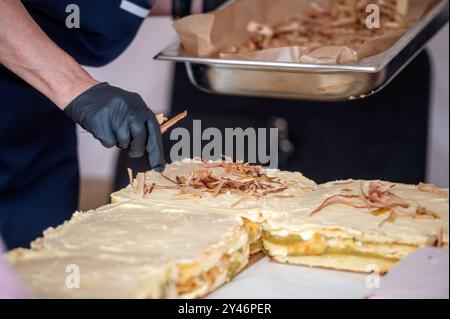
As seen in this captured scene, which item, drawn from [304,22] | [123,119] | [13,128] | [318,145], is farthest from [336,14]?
[123,119]

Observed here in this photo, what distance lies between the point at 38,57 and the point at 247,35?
100cm

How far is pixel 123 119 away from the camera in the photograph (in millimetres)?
1488

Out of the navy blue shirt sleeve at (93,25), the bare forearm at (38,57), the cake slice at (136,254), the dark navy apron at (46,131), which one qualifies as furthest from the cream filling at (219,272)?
the navy blue shirt sleeve at (93,25)

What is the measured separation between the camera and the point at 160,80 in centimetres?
326

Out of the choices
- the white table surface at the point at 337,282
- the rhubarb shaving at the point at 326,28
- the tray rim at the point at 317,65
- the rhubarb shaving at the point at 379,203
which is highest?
the rhubarb shaving at the point at 326,28

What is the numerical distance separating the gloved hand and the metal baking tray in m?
0.47

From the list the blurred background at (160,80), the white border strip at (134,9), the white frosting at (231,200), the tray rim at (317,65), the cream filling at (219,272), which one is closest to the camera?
the cream filling at (219,272)

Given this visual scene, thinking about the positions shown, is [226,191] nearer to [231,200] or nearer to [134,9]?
[231,200]

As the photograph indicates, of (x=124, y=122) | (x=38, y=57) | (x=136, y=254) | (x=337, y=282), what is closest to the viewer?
(x=136, y=254)

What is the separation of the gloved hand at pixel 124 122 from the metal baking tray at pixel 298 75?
47 centimetres

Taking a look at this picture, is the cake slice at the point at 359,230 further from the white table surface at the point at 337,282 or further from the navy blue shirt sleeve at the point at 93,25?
the navy blue shirt sleeve at the point at 93,25

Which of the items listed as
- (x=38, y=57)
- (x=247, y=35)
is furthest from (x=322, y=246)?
(x=247, y=35)

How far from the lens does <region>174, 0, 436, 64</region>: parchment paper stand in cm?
202

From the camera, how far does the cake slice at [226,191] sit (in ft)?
4.81
